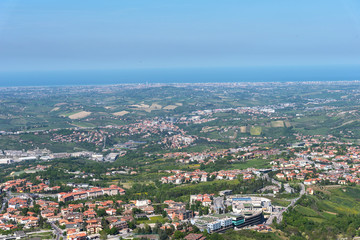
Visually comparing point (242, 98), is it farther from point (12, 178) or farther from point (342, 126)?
point (12, 178)

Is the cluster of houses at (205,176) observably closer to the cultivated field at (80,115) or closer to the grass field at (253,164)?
the grass field at (253,164)

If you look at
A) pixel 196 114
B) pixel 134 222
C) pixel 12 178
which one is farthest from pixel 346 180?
pixel 196 114

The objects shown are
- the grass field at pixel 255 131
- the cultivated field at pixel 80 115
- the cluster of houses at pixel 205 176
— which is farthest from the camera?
the cultivated field at pixel 80 115

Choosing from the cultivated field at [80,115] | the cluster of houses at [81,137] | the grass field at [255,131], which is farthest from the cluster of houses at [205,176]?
the cultivated field at [80,115]

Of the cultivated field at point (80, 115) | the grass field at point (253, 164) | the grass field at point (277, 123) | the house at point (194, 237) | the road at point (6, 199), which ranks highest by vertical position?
the cultivated field at point (80, 115)

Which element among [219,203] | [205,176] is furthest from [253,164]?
[219,203]

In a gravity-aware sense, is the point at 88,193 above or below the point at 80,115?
below

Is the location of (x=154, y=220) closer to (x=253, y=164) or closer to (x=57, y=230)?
(x=57, y=230)

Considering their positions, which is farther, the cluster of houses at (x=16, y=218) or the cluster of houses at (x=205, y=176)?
the cluster of houses at (x=205, y=176)

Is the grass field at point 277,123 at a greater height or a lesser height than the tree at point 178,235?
greater

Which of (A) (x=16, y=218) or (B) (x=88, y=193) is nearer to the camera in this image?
(A) (x=16, y=218)

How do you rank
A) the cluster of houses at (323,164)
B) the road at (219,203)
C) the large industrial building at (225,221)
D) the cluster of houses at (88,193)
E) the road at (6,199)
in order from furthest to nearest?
the cluster of houses at (323,164) < the cluster of houses at (88,193) < the road at (6,199) < the road at (219,203) < the large industrial building at (225,221)
